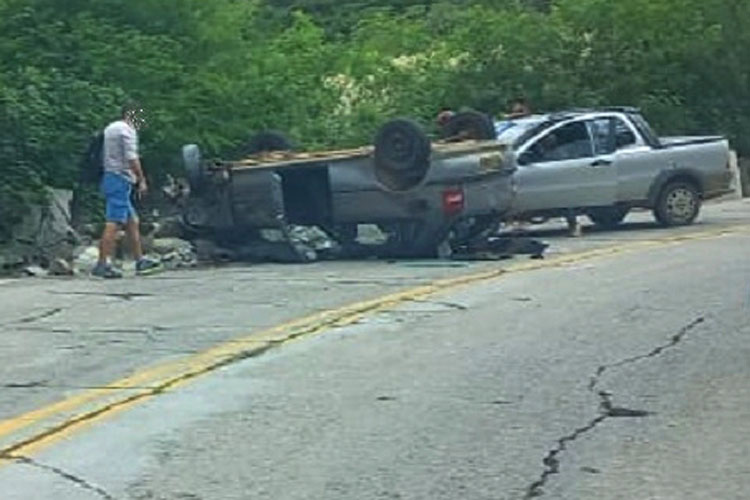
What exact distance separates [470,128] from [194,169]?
11.5 ft

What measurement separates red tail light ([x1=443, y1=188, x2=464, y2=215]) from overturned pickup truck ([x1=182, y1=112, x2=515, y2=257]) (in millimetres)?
11

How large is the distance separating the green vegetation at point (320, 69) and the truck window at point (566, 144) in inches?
158

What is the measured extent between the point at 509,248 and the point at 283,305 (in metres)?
5.66

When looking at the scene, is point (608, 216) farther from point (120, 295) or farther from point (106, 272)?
point (120, 295)

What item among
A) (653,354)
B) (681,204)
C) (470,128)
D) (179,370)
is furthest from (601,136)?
(179,370)

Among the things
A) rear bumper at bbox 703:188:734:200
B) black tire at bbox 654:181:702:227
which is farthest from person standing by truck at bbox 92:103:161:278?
rear bumper at bbox 703:188:734:200

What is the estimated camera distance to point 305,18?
33.3m

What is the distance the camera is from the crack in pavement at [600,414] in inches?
344

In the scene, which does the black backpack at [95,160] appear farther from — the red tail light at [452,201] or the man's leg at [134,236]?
the red tail light at [452,201]

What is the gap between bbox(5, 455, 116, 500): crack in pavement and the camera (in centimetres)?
857

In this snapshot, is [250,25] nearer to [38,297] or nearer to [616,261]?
[616,261]

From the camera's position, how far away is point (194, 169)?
21.0 m

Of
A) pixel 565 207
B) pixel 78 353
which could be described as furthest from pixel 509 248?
pixel 78 353

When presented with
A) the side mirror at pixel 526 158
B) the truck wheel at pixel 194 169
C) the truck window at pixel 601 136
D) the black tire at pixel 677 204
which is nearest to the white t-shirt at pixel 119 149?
the truck wheel at pixel 194 169
